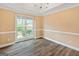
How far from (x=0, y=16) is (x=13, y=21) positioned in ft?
0.75

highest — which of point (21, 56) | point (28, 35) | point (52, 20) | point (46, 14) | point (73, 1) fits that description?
point (73, 1)

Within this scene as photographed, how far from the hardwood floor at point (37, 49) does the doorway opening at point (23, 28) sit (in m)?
0.10

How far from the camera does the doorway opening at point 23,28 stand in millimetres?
1580

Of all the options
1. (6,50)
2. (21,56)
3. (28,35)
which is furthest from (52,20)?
(6,50)

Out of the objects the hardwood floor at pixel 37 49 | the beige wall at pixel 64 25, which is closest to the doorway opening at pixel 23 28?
the hardwood floor at pixel 37 49

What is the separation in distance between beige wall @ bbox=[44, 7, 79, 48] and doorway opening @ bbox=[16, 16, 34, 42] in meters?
0.29

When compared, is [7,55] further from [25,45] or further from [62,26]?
[62,26]

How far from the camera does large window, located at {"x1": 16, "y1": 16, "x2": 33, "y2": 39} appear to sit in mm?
1581

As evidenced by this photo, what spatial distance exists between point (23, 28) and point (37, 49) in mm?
469

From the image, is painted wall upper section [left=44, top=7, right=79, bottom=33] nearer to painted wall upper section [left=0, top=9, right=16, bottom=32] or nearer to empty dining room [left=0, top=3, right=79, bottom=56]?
empty dining room [left=0, top=3, right=79, bottom=56]

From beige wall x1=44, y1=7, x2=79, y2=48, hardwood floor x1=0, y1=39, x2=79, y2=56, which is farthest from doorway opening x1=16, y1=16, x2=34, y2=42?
beige wall x1=44, y1=7, x2=79, y2=48

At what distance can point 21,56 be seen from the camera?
51.8 inches

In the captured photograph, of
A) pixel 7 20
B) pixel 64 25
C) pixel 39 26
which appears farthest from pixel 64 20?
pixel 7 20

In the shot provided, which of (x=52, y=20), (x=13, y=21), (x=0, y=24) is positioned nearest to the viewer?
(x=0, y=24)
